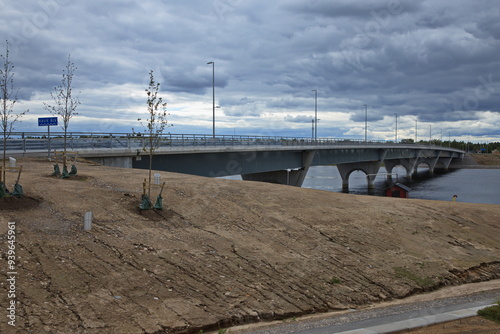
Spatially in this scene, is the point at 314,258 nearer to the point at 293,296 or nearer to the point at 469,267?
the point at 293,296

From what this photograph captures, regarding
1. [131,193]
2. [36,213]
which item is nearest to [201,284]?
[36,213]

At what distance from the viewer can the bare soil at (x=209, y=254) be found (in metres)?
9.98

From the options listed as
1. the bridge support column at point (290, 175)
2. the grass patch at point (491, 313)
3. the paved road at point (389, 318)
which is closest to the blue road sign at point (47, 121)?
the paved road at point (389, 318)

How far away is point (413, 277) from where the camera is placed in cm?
1492

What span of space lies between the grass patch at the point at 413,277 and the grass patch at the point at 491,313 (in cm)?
454

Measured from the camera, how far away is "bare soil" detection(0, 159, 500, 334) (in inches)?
393

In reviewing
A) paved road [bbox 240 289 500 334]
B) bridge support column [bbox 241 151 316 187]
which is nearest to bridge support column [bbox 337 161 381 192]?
bridge support column [bbox 241 151 316 187]

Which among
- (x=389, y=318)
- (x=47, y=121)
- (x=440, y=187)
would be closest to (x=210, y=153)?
(x=47, y=121)

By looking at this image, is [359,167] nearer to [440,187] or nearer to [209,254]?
[440,187]

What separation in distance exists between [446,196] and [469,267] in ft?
192

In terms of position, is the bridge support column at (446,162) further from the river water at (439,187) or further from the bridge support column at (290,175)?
the bridge support column at (290,175)

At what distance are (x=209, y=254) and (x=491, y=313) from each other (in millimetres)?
7386

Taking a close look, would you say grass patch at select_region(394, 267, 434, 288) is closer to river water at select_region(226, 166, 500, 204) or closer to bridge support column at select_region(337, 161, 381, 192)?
river water at select_region(226, 166, 500, 204)

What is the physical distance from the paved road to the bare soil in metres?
1.10
